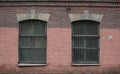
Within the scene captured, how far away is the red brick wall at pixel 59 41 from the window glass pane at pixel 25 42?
0.25 metres

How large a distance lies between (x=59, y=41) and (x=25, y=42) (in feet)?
5.17

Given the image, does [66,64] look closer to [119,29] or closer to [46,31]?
[46,31]

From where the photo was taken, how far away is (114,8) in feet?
41.3

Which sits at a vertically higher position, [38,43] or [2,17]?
[2,17]

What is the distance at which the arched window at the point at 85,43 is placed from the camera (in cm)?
1255

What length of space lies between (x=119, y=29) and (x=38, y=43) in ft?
12.5

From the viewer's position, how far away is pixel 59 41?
1239 cm

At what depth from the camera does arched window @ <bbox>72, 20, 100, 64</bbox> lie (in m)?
12.6

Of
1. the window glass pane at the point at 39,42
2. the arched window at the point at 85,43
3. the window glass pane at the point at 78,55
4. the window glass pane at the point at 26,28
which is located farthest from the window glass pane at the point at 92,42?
the window glass pane at the point at 26,28

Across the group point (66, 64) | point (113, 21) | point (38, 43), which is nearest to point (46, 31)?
point (38, 43)

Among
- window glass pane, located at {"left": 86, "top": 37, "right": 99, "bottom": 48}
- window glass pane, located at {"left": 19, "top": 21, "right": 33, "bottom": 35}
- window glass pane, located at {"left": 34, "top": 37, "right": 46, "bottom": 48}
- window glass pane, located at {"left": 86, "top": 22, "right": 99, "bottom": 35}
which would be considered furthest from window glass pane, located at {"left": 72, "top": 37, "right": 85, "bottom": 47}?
window glass pane, located at {"left": 19, "top": 21, "right": 33, "bottom": 35}

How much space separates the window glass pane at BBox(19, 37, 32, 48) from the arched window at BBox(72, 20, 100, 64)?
2035 mm

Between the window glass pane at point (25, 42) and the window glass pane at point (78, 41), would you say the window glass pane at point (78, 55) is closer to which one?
the window glass pane at point (78, 41)

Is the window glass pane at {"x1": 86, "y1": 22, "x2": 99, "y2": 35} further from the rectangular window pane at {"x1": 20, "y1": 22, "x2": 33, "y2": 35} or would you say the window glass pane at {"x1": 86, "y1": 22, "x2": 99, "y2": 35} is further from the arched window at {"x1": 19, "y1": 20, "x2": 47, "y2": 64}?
the rectangular window pane at {"x1": 20, "y1": 22, "x2": 33, "y2": 35}
